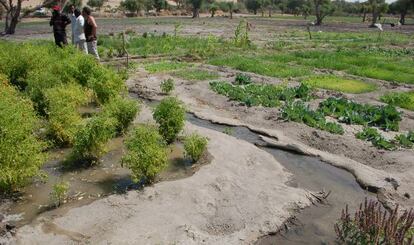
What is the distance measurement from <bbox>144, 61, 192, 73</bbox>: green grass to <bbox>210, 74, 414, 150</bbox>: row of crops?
4.06 m

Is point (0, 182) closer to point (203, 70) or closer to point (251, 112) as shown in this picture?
point (251, 112)

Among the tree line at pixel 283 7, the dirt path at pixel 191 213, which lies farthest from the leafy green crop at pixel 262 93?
the tree line at pixel 283 7

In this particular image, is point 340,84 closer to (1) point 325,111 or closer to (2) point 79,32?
(1) point 325,111

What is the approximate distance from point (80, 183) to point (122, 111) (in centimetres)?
247

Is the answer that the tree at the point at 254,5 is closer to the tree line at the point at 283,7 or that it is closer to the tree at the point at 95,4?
the tree line at the point at 283,7

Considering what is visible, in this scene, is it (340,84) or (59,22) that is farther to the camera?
(340,84)

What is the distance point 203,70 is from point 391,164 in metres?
10.5

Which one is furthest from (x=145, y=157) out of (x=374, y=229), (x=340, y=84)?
(x=340, y=84)

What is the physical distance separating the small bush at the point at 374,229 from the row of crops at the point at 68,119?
10.6ft

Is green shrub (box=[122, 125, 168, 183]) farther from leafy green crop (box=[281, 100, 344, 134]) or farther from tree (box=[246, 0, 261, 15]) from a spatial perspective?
tree (box=[246, 0, 261, 15])

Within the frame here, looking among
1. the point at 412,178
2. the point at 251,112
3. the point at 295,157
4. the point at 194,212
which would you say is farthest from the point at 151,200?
the point at 251,112

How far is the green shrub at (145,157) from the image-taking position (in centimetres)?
727

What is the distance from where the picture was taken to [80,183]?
7.74m

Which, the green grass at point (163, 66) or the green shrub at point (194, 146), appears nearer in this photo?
the green shrub at point (194, 146)
